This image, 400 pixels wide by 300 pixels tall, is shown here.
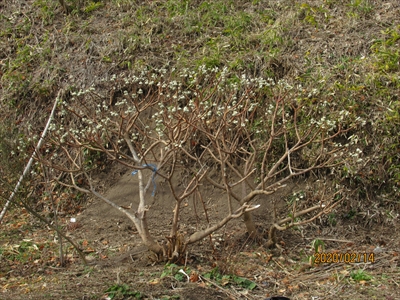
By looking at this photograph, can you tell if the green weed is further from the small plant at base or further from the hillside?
the small plant at base

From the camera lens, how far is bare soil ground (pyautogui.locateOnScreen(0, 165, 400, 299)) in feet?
13.1

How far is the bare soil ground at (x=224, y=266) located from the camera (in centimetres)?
399

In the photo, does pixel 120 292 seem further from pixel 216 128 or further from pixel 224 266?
pixel 216 128

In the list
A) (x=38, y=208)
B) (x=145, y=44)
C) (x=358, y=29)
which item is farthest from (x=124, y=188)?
(x=358, y=29)

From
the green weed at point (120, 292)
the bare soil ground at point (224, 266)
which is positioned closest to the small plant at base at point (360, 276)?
the bare soil ground at point (224, 266)

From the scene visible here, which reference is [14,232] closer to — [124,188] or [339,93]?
[124,188]

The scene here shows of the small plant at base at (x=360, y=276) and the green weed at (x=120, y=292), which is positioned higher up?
the green weed at (x=120, y=292)
